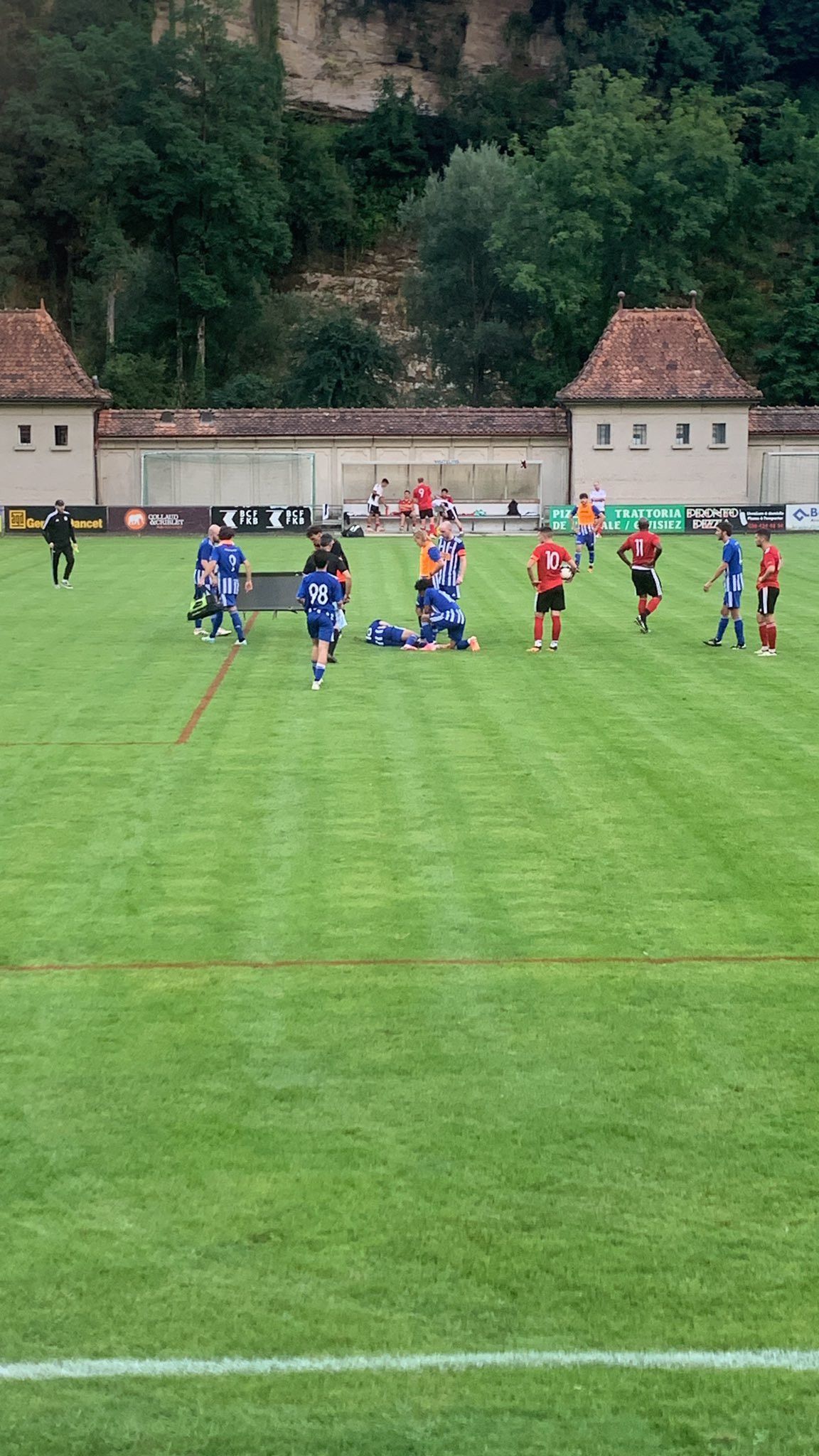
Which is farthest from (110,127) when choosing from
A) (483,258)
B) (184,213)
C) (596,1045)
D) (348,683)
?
(596,1045)

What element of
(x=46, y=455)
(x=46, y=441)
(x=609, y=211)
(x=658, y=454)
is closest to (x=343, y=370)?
(x=609, y=211)

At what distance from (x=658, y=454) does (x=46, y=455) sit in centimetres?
2301

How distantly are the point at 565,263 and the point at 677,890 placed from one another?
66496 millimetres

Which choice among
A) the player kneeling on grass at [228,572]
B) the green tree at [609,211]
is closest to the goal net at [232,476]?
the green tree at [609,211]

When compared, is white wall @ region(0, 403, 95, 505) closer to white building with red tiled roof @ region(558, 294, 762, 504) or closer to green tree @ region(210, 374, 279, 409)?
white building with red tiled roof @ region(558, 294, 762, 504)

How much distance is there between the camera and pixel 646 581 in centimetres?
2731

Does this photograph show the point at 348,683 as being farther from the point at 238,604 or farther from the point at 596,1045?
the point at 596,1045

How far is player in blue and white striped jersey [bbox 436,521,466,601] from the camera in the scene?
82.0 feet

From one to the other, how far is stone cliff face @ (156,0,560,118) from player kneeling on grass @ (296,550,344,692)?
3665 inches

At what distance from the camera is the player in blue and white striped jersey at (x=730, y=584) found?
24.0 meters

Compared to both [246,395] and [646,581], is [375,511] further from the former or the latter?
[646,581]

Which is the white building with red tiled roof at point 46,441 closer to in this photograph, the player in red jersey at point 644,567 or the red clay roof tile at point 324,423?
the red clay roof tile at point 324,423

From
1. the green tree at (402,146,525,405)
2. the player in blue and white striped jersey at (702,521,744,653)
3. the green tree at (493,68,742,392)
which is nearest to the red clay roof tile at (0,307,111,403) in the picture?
the green tree at (493,68,742,392)

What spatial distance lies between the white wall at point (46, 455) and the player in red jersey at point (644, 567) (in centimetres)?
3782
